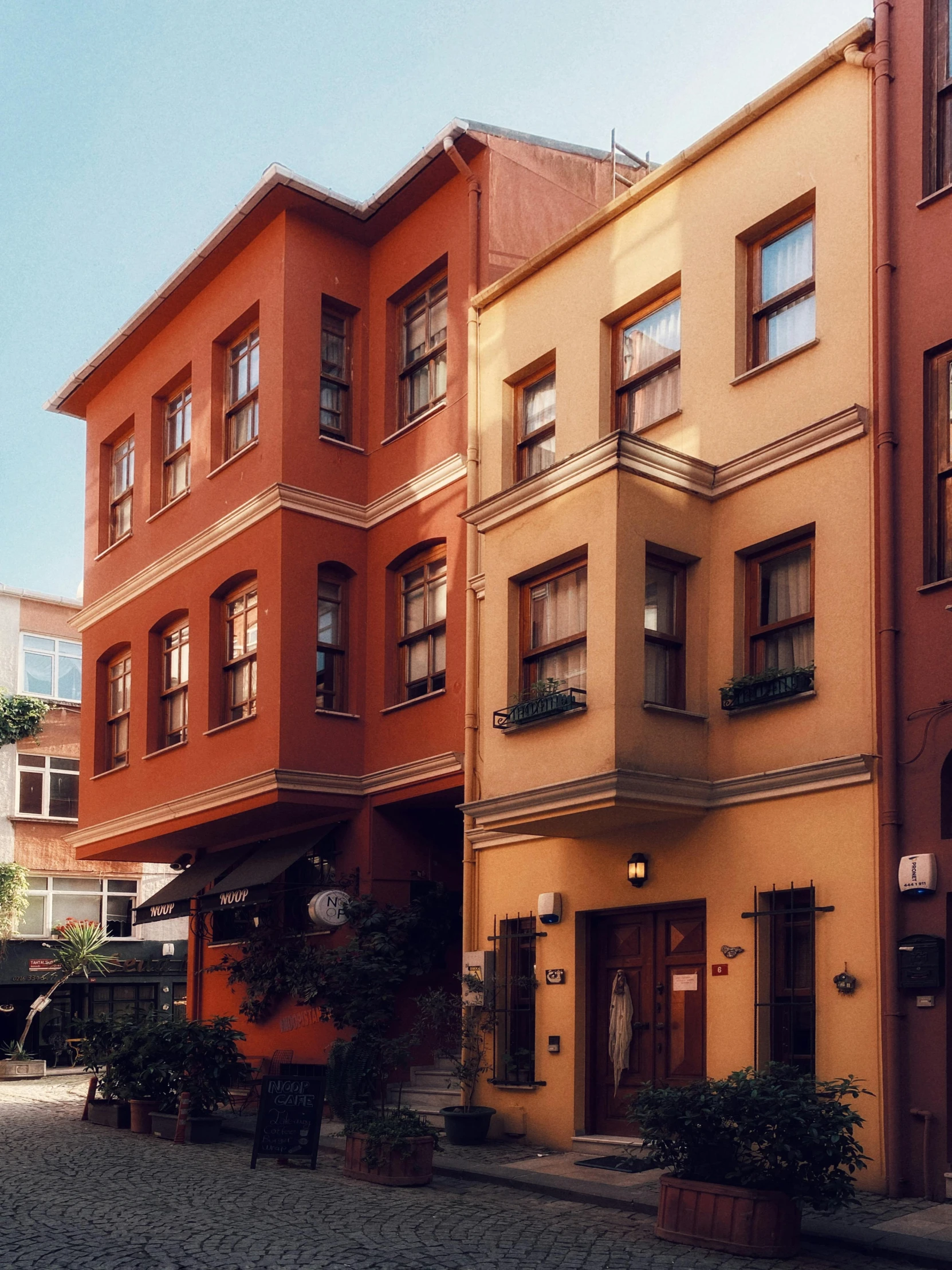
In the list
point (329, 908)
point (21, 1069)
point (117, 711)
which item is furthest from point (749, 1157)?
point (21, 1069)

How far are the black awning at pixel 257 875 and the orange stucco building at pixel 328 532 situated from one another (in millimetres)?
41

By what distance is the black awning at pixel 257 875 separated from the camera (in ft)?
59.6

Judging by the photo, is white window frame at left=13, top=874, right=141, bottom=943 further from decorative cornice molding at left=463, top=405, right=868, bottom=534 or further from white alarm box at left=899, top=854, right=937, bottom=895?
white alarm box at left=899, top=854, right=937, bottom=895

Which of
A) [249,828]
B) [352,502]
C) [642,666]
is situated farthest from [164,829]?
[642,666]

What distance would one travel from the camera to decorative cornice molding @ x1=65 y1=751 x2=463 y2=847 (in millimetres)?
16938

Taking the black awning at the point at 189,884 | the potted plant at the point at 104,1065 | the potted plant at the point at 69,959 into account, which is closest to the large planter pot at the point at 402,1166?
the potted plant at the point at 104,1065

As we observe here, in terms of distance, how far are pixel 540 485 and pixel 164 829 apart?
892cm

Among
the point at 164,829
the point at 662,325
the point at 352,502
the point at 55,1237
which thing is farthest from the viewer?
the point at 164,829

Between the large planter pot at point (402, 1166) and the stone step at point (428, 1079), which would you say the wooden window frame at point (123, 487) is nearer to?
the stone step at point (428, 1079)

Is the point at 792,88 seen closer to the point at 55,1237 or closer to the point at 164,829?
the point at 55,1237

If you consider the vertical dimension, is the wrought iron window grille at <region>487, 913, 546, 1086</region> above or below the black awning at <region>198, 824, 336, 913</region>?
below

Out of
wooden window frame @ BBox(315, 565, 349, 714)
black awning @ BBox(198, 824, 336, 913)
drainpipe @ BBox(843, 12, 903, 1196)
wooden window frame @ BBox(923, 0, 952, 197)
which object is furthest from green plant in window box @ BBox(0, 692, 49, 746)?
wooden window frame @ BBox(923, 0, 952, 197)

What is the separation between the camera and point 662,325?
15.1 meters

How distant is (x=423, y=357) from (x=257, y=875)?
6893mm
